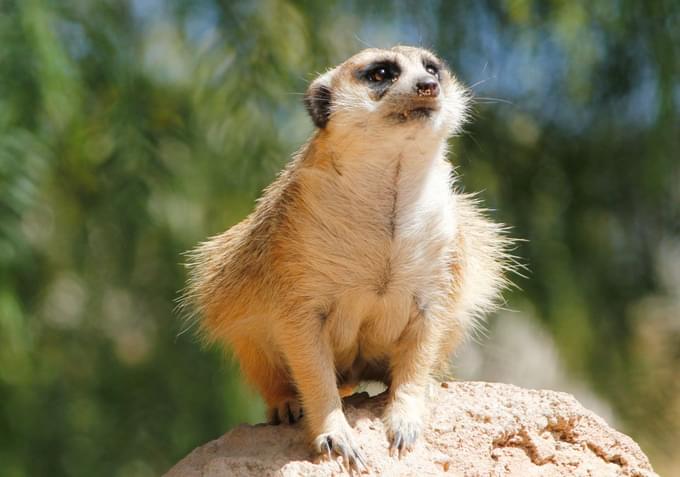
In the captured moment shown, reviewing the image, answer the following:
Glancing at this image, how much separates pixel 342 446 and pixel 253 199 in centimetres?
293

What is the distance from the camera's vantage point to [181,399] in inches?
242

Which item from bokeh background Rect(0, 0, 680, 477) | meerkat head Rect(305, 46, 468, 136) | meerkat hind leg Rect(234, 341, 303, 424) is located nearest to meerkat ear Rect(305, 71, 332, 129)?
meerkat head Rect(305, 46, 468, 136)

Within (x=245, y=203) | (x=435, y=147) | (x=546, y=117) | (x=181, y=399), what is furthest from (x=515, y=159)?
(x=435, y=147)

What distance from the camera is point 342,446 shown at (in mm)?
2719

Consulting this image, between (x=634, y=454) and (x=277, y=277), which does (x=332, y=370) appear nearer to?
(x=277, y=277)

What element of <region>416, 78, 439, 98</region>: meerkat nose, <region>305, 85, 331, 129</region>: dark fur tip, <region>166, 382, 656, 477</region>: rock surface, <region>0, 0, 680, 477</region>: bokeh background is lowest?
<region>166, 382, 656, 477</region>: rock surface

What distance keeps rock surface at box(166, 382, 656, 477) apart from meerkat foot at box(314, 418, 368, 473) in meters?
0.03

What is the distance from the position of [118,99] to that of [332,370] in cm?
258

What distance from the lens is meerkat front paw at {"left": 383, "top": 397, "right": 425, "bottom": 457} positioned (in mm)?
2783

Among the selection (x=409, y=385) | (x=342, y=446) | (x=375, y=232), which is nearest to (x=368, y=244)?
(x=375, y=232)

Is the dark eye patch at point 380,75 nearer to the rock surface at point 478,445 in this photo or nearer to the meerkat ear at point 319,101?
the meerkat ear at point 319,101

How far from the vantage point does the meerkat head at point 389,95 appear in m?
2.88

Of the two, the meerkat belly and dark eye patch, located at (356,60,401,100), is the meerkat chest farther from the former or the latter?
dark eye patch, located at (356,60,401,100)

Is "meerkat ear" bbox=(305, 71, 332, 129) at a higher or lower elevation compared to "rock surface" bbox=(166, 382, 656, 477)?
higher
